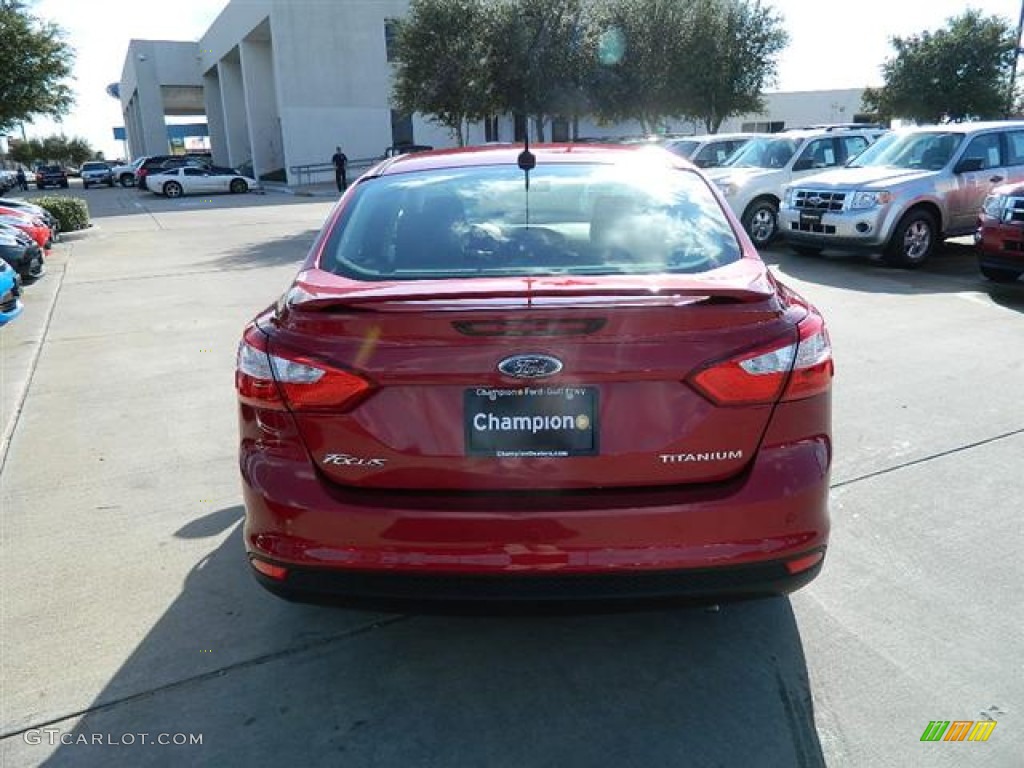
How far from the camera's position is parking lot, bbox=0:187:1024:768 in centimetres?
Answer: 249

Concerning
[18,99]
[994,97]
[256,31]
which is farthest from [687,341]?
[256,31]

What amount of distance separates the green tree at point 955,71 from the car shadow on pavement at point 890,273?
2235cm

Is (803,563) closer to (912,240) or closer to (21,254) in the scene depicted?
(912,240)

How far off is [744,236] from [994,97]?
112 ft

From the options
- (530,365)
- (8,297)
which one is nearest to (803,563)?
(530,365)

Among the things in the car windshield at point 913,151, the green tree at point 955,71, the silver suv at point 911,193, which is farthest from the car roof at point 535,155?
the green tree at point 955,71

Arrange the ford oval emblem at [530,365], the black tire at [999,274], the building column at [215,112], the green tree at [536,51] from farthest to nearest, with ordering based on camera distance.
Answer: the building column at [215,112]
the green tree at [536,51]
the black tire at [999,274]
the ford oval emblem at [530,365]

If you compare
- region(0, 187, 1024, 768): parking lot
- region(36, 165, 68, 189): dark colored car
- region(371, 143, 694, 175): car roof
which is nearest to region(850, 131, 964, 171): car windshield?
region(0, 187, 1024, 768): parking lot

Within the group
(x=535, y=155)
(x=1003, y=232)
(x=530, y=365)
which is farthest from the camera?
(x=1003, y=232)

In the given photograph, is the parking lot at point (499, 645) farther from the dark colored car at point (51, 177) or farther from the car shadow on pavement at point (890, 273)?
the dark colored car at point (51, 177)

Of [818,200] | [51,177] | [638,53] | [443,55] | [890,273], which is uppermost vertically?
[638,53]

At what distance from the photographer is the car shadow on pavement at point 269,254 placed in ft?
44.0

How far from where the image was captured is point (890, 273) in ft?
35.1

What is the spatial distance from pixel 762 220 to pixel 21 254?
1176 centimetres
